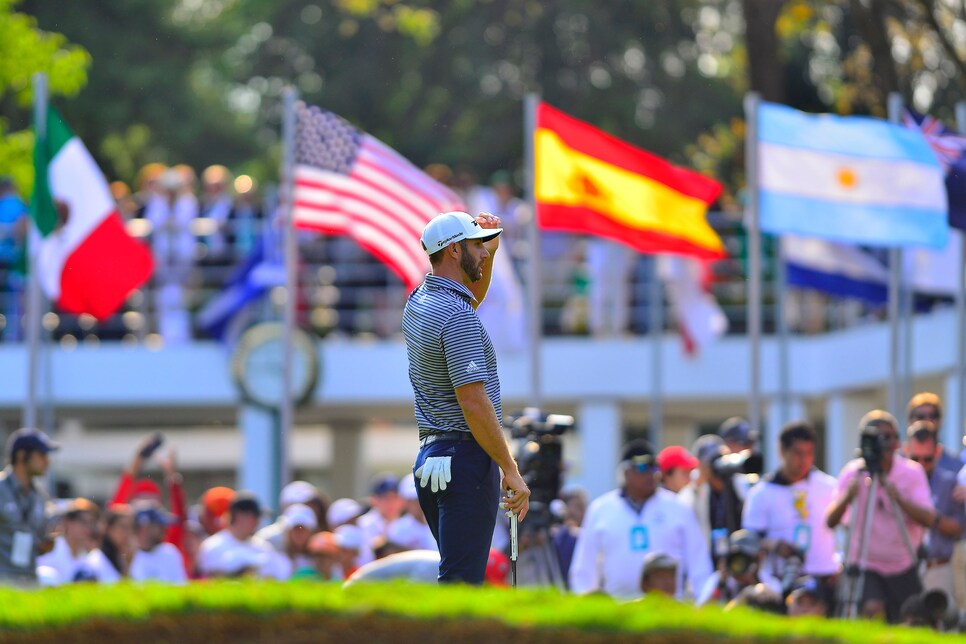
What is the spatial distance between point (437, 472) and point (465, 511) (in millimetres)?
175

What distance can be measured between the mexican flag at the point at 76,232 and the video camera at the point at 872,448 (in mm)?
6660

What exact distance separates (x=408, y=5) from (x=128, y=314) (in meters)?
15.6

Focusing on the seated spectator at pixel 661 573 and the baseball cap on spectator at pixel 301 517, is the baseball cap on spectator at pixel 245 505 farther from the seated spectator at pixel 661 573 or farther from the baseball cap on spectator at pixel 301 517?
the seated spectator at pixel 661 573

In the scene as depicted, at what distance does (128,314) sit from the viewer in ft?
79.9

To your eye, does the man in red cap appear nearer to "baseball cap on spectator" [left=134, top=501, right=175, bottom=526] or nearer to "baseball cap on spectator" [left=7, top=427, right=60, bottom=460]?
"baseball cap on spectator" [left=134, top=501, right=175, bottom=526]

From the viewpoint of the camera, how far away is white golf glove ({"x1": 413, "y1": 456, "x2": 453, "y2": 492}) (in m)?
7.38

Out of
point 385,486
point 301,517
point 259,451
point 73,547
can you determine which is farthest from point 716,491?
point 259,451

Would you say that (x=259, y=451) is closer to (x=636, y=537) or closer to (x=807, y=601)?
(x=636, y=537)

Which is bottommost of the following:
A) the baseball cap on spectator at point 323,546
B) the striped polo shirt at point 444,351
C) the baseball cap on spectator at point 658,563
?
the baseball cap on spectator at point 323,546

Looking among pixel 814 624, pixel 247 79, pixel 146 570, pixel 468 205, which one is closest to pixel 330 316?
pixel 468 205

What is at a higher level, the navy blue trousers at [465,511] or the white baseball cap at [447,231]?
the white baseball cap at [447,231]

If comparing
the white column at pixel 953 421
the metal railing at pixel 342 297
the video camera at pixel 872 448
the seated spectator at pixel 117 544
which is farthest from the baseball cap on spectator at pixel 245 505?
the metal railing at pixel 342 297

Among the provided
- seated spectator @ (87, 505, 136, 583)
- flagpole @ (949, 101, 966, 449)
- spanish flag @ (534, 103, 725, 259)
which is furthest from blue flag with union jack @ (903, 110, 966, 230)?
seated spectator @ (87, 505, 136, 583)

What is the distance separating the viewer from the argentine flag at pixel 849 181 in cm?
1493
